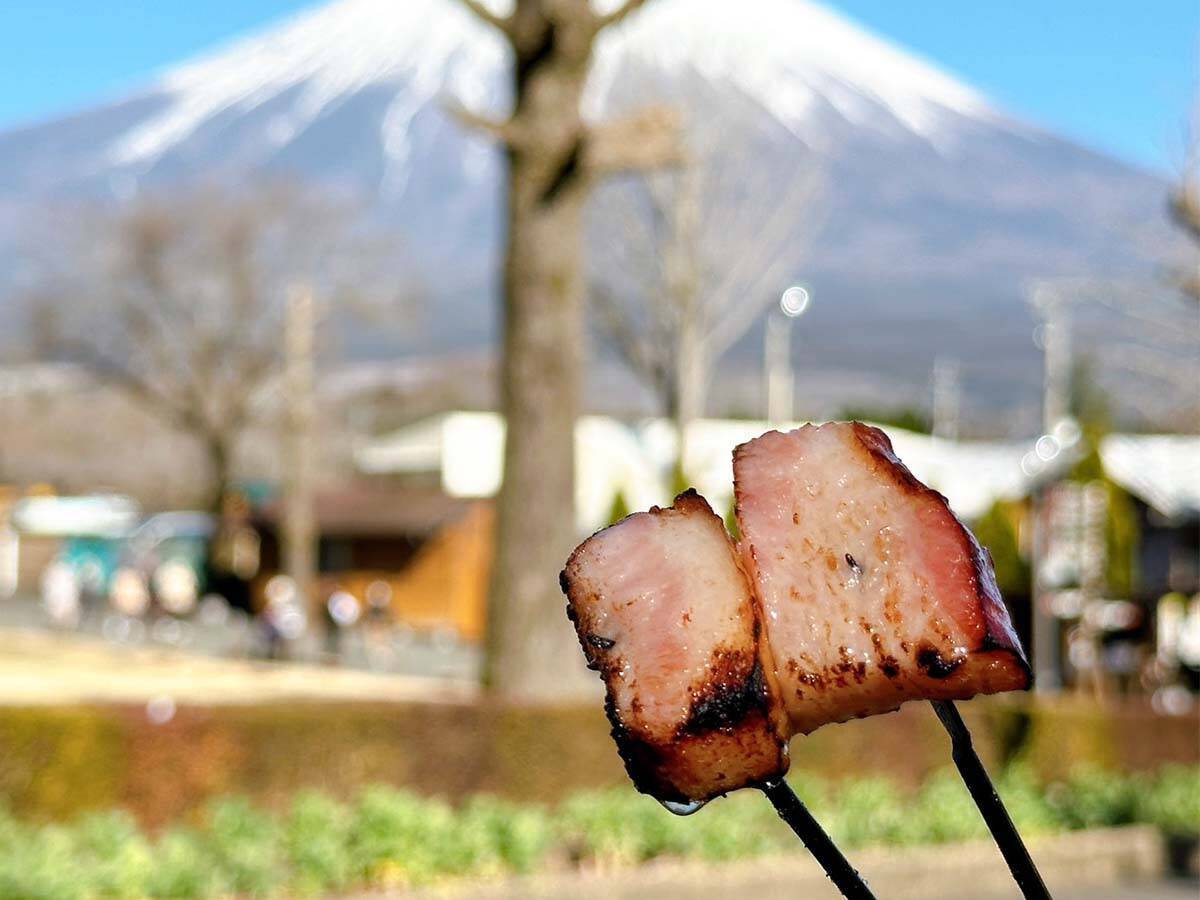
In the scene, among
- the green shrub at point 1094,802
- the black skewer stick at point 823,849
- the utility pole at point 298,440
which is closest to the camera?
the black skewer stick at point 823,849

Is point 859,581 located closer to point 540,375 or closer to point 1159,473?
point 540,375

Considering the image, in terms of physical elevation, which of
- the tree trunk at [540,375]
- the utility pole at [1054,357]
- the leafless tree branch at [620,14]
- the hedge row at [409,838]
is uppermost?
the leafless tree branch at [620,14]

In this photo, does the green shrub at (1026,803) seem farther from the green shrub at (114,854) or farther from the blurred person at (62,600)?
the blurred person at (62,600)

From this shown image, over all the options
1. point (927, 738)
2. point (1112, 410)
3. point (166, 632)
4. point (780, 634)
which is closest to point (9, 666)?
point (166, 632)

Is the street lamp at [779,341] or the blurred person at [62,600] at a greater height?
the street lamp at [779,341]

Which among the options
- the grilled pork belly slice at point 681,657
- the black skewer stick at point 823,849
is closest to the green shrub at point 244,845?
the grilled pork belly slice at point 681,657

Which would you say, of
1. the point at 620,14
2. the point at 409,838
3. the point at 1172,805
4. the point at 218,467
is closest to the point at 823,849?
the point at 409,838
